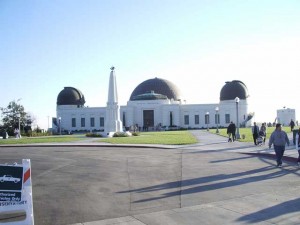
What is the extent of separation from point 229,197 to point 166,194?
1.40 metres

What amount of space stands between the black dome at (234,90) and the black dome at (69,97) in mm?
39755

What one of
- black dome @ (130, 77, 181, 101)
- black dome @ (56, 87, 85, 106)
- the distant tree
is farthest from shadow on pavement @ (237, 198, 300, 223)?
black dome @ (130, 77, 181, 101)

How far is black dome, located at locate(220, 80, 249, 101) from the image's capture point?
92625 mm

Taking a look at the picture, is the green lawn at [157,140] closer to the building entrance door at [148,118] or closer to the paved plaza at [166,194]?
the paved plaza at [166,194]

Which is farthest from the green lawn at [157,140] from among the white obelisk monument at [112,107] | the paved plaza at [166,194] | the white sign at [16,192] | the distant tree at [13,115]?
the distant tree at [13,115]

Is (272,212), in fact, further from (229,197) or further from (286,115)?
(286,115)

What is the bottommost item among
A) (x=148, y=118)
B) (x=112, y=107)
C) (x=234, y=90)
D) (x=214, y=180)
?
(x=214, y=180)

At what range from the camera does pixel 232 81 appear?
95.0 meters

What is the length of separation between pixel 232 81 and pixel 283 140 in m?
84.4

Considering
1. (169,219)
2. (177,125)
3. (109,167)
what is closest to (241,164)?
(109,167)

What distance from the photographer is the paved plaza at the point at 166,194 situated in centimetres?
617

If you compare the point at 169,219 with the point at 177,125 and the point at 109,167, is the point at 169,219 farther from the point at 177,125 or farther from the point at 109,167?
the point at 177,125

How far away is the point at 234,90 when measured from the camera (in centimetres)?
9288

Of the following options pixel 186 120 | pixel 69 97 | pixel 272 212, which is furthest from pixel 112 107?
pixel 69 97
